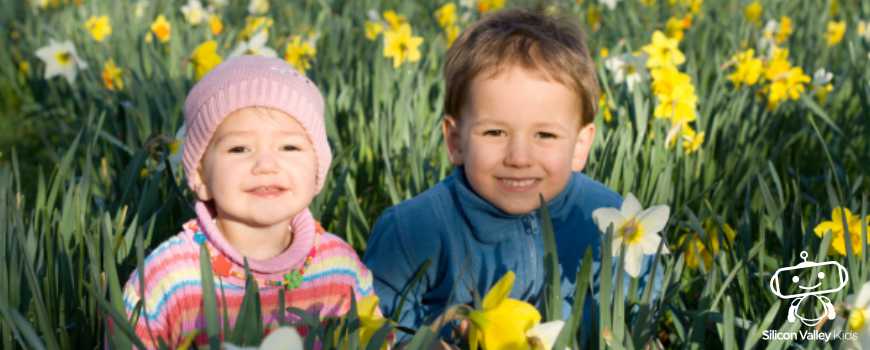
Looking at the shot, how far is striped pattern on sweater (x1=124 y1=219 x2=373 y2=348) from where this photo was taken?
174cm

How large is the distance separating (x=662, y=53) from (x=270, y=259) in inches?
72.6

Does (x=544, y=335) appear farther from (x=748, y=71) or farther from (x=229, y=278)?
(x=748, y=71)

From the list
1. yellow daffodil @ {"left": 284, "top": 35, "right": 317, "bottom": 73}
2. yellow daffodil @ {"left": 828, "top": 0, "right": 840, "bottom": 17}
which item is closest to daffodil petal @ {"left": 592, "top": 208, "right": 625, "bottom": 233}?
yellow daffodil @ {"left": 284, "top": 35, "right": 317, "bottom": 73}

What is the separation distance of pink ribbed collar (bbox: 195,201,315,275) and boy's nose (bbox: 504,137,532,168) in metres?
0.42

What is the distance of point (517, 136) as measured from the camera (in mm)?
2086

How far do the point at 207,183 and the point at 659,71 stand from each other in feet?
5.41

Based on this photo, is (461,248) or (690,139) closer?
(461,248)

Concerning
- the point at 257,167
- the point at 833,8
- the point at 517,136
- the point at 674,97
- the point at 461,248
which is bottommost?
the point at 461,248

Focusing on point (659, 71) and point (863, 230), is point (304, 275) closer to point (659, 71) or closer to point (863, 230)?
point (863, 230)

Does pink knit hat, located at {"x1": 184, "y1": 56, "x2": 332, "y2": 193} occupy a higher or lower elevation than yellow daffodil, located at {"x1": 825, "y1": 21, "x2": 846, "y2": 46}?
lower

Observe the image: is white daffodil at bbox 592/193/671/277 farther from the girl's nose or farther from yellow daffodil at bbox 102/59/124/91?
yellow daffodil at bbox 102/59/124/91

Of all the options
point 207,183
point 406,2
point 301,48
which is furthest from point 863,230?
point 406,2

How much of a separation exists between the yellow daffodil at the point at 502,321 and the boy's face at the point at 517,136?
0.65 meters

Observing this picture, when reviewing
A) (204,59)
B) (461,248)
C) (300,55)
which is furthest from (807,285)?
(300,55)
